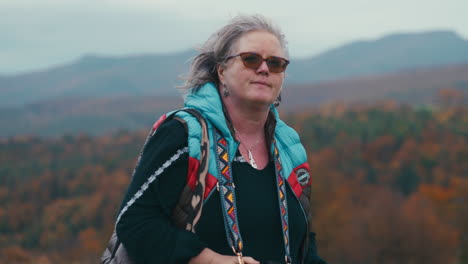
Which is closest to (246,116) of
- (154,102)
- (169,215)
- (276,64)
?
(276,64)

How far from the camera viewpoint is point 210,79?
233 cm

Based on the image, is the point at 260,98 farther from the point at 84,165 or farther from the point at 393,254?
the point at 84,165

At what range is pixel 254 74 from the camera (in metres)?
2.22

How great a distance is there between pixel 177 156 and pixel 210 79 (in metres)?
0.42

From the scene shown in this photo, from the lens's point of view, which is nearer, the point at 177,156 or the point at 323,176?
the point at 177,156

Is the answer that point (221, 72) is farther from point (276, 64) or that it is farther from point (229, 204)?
point (229, 204)

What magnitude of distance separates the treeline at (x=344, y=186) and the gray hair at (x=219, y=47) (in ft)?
102

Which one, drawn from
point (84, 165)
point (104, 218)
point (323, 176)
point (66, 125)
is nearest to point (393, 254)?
point (323, 176)

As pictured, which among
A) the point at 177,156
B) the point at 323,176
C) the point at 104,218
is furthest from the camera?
the point at 104,218

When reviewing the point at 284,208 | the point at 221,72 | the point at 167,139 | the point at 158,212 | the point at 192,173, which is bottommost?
the point at 284,208

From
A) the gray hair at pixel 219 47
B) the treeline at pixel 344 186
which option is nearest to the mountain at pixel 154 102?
the treeline at pixel 344 186

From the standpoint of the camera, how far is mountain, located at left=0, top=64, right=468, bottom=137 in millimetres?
120375

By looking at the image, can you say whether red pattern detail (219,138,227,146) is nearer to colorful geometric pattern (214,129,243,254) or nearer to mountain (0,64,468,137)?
colorful geometric pattern (214,129,243,254)

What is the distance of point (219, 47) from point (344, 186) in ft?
163
